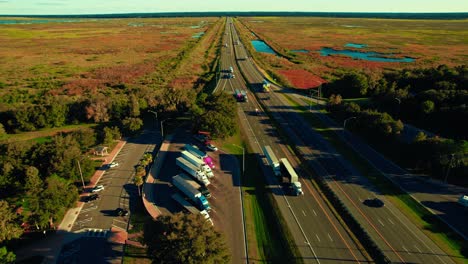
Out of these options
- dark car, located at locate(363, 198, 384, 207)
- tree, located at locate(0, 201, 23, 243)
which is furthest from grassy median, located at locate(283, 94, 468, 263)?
tree, located at locate(0, 201, 23, 243)

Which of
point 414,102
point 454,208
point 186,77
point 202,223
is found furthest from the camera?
point 186,77

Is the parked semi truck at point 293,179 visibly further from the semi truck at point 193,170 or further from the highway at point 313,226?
the semi truck at point 193,170

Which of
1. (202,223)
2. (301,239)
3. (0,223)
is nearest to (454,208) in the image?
(301,239)

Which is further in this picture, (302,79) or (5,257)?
(302,79)

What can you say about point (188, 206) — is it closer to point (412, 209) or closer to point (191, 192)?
point (191, 192)

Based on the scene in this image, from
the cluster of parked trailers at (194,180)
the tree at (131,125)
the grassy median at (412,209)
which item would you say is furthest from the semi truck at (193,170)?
the grassy median at (412,209)

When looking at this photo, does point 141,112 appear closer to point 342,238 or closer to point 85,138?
point 85,138

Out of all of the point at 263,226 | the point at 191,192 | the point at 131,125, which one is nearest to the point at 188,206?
the point at 191,192
